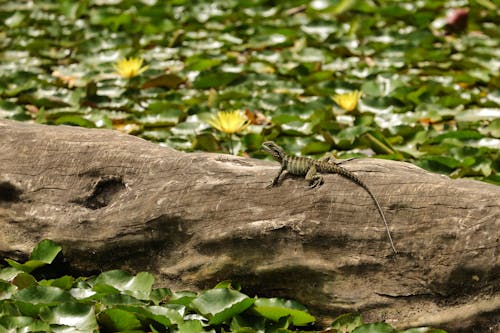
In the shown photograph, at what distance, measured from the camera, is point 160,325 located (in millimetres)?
4629

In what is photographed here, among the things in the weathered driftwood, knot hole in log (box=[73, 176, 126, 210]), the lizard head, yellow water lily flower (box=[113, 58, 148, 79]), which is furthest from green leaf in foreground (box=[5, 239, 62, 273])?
yellow water lily flower (box=[113, 58, 148, 79])

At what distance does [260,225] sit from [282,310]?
0.47m

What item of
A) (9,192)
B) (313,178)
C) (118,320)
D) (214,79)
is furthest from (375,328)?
(214,79)

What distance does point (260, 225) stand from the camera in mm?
4918

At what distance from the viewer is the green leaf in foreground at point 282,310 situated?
15.4 ft

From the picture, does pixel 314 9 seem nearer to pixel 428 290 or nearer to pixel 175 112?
pixel 175 112

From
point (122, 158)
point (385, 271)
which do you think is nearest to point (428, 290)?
point (385, 271)

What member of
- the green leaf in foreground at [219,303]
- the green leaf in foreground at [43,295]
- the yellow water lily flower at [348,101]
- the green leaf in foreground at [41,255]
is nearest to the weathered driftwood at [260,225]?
the green leaf in foreground at [41,255]

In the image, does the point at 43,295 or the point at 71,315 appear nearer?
the point at 71,315

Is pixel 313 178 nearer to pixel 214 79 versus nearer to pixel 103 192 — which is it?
pixel 103 192

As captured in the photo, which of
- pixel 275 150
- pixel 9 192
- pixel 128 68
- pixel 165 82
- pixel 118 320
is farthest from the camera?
pixel 165 82


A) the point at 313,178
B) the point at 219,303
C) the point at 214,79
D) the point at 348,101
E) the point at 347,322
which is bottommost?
the point at 214,79

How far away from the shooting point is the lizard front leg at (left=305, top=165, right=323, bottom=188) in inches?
197

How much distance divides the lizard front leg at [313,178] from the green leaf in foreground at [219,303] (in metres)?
0.70
